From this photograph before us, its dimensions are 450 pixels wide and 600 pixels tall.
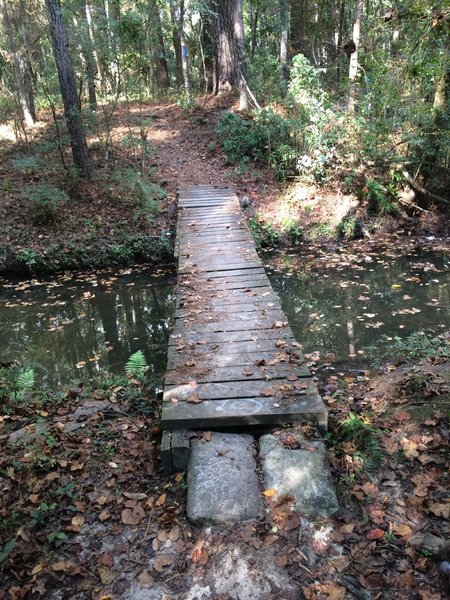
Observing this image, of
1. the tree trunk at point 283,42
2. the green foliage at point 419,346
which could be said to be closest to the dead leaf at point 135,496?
the green foliage at point 419,346

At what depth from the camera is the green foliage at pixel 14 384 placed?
15.4 ft

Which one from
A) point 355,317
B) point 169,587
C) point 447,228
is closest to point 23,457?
point 169,587

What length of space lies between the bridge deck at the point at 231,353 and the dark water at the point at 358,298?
4.13 ft

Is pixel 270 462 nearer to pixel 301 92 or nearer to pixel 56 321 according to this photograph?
pixel 56 321

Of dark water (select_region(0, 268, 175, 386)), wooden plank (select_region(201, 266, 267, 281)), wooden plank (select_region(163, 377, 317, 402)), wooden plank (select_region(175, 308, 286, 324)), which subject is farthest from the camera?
wooden plank (select_region(201, 266, 267, 281))

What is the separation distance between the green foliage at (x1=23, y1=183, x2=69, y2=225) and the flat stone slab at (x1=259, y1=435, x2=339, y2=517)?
8533 mm

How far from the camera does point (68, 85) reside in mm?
10430

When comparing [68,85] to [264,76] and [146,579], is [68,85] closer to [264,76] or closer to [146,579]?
[146,579]

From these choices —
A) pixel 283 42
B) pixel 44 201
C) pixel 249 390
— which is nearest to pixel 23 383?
pixel 249 390

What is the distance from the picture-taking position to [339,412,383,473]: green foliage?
3443 mm

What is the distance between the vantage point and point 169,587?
2.58 meters

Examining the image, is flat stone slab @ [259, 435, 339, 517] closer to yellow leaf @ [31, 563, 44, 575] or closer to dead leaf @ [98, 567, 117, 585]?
dead leaf @ [98, 567, 117, 585]

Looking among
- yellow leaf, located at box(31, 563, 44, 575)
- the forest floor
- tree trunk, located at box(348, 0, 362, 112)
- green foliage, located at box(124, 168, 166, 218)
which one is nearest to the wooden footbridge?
the forest floor

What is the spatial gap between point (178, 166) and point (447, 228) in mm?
7724
